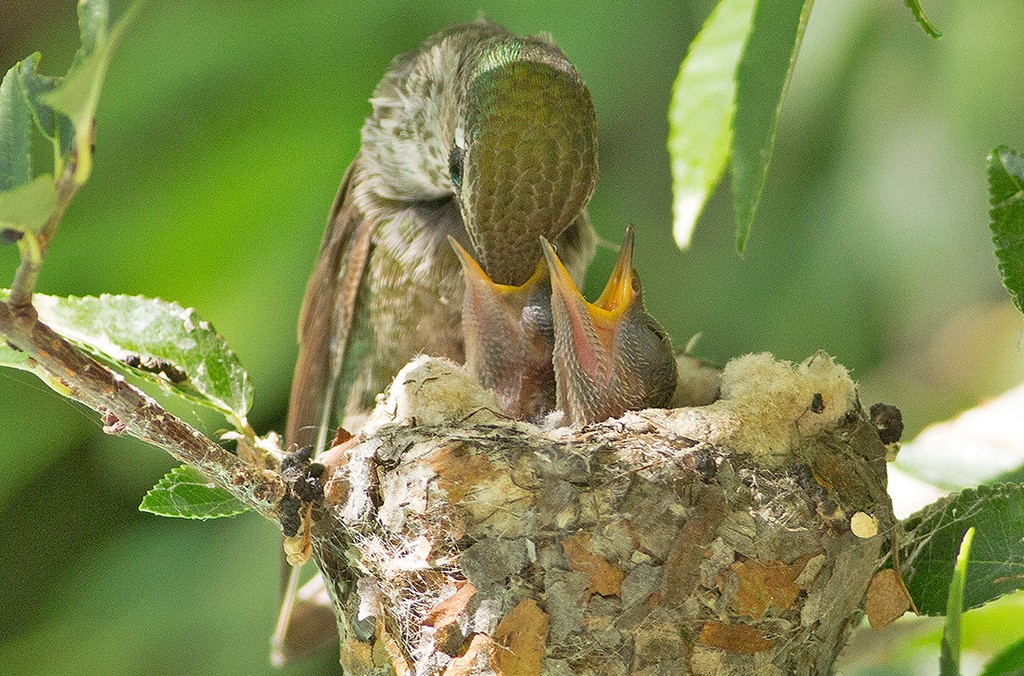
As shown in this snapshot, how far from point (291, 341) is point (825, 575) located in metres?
1.80

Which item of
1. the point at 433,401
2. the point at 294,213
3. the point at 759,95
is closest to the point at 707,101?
the point at 759,95

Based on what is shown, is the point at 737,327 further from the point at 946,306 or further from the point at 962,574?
the point at 962,574

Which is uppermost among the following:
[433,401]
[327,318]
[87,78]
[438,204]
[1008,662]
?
[87,78]

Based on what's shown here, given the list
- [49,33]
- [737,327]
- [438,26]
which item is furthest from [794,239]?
[49,33]

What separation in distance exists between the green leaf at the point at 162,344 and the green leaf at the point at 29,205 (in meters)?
0.45

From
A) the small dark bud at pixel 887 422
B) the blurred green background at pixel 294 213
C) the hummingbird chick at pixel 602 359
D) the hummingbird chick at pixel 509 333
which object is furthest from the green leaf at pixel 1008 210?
the blurred green background at pixel 294 213

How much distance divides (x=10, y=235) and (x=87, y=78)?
0.15m

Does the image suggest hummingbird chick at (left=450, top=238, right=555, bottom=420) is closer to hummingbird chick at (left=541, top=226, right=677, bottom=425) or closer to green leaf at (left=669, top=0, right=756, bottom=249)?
hummingbird chick at (left=541, top=226, right=677, bottom=425)

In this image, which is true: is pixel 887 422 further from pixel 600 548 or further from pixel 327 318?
pixel 327 318

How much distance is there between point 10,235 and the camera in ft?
2.93

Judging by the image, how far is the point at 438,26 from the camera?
3.01 meters

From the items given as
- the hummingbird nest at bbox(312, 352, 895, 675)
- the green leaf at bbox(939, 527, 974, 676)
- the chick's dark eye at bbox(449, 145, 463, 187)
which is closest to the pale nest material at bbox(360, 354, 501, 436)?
the hummingbird nest at bbox(312, 352, 895, 675)

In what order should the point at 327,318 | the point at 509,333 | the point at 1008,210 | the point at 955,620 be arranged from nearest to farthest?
the point at 955,620 < the point at 1008,210 < the point at 509,333 < the point at 327,318

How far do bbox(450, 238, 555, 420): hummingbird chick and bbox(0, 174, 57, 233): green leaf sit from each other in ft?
3.65
